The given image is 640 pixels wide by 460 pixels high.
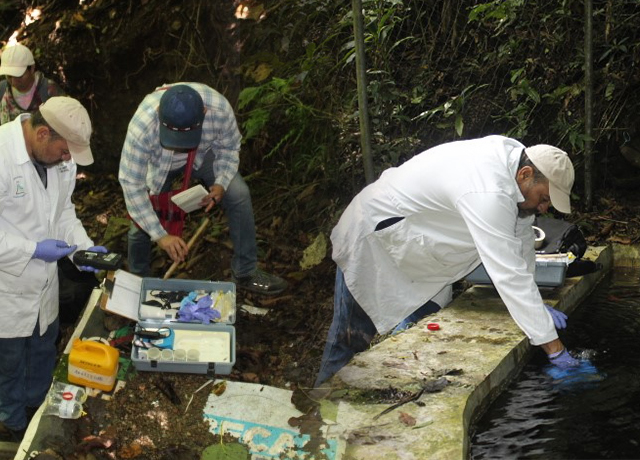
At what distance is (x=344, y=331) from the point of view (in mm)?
4605

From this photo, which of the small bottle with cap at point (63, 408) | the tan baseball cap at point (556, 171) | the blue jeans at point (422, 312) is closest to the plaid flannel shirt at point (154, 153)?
the small bottle with cap at point (63, 408)

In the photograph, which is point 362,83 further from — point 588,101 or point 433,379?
point 433,379

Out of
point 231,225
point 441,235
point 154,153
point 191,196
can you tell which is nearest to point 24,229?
point 154,153

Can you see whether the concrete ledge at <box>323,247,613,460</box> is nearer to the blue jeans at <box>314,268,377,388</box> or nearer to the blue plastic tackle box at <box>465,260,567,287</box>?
the blue plastic tackle box at <box>465,260,567,287</box>

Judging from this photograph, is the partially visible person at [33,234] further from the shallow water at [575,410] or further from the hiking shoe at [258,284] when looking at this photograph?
the shallow water at [575,410]

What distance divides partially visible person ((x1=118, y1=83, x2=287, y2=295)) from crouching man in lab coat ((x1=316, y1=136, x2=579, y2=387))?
4.29 ft

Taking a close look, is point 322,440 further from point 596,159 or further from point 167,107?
point 596,159

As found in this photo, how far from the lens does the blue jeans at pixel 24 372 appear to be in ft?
14.2

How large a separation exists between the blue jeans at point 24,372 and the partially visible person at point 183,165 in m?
1.05

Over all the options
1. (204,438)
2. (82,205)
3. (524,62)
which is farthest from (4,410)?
(524,62)

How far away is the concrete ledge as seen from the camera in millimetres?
3453

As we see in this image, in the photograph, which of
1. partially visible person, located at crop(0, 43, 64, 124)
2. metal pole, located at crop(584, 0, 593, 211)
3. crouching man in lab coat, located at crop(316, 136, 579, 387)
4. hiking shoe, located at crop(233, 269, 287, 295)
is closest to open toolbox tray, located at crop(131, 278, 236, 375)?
crouching man in lab coat, located at crop(316, 136, 579, 387)

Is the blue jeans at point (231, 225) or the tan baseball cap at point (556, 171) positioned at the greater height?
the tan baseball cap at point (556, 171)

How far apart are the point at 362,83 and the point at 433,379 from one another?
2.62 m
